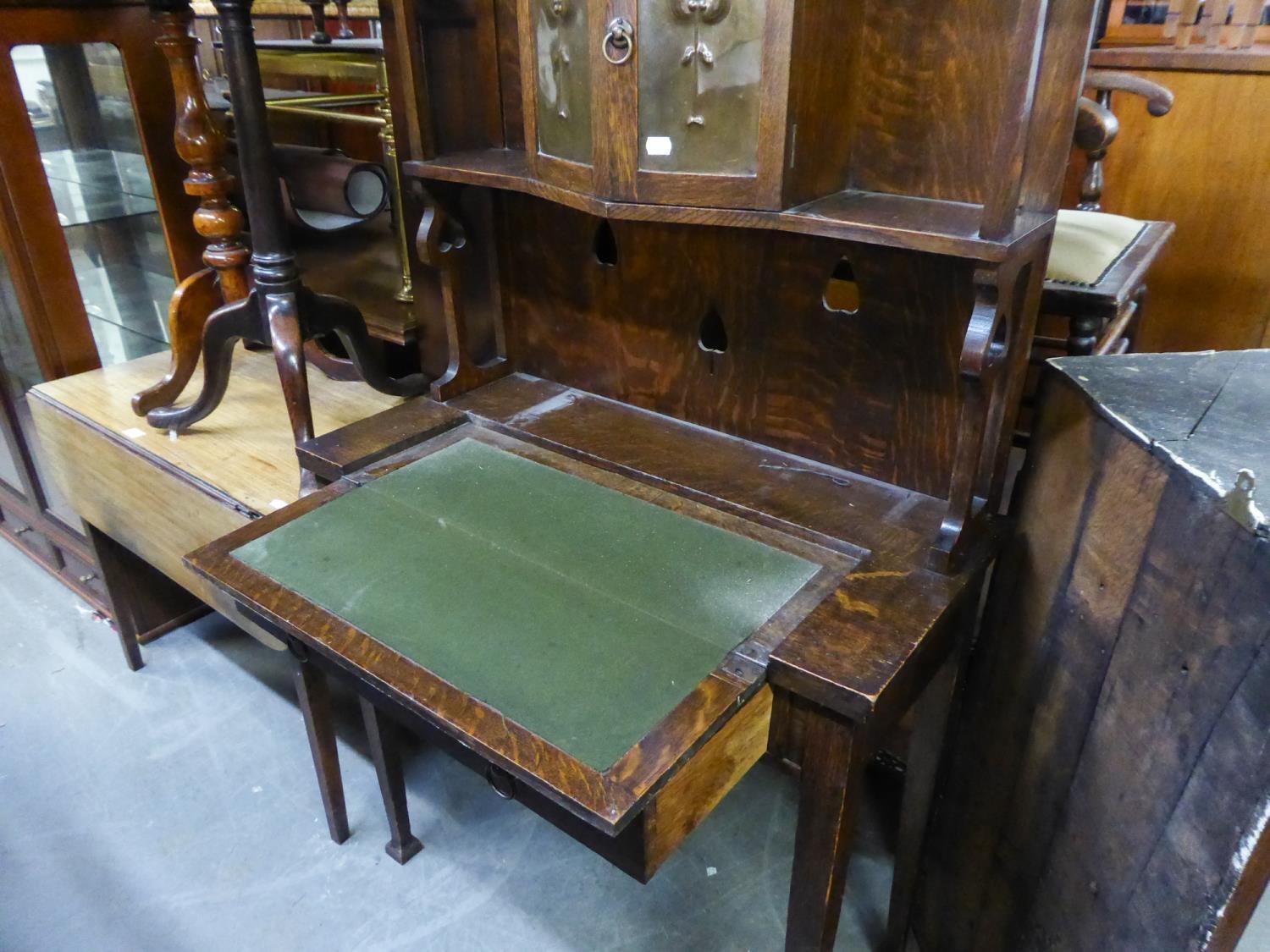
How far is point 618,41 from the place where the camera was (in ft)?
3.09

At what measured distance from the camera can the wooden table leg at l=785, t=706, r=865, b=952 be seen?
0.87 m

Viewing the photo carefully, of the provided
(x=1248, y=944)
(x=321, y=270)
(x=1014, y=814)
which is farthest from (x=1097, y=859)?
(x=321, y=270)

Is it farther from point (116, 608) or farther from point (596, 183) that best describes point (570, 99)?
point (116, 608)

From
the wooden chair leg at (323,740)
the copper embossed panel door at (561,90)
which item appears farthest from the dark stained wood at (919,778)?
the wooden chair leg at (323,740)

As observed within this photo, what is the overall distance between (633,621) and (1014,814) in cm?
51

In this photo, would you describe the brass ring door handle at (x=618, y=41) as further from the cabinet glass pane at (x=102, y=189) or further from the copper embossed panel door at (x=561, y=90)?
the cabinet glass pane at (x=102, y=189)

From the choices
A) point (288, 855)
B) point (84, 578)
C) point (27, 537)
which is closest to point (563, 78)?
point (288, 855)

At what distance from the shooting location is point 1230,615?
2.31 ft

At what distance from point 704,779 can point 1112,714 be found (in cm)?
39

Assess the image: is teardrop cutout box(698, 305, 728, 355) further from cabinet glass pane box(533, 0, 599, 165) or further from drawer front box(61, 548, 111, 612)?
drawer front box(61, 548, 111, 612)

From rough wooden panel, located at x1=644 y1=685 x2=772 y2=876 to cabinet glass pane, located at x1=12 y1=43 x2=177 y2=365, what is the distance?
1.66 meters

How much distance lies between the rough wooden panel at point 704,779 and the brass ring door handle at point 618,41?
65cm

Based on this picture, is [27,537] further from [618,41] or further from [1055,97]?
[1055,97]

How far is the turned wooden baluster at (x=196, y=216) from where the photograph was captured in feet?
4.91
